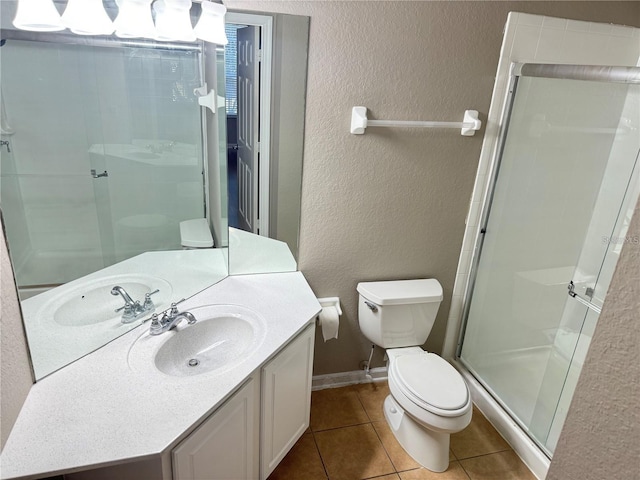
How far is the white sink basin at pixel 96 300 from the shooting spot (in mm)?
1472

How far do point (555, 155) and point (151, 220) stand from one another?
187 cm

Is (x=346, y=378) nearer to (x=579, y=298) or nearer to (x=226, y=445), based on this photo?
(x=226, y=445)

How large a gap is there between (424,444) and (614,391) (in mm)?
1692

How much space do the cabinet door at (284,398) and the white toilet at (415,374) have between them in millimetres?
482

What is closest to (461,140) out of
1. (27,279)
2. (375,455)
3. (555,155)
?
(555,155)

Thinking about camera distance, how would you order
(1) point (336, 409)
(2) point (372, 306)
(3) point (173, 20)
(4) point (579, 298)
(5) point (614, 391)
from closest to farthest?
(5) point (614, 391)
(3) point (173, 20)
(4) point (579, 298)
(2) point (372, 306)
(1) point (336, 409)

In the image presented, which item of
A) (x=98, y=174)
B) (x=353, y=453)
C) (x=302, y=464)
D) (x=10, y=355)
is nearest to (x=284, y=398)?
(x=302, y=464)

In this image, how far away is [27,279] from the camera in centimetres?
135

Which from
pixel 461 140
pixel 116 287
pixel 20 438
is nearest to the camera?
pixel 20 438

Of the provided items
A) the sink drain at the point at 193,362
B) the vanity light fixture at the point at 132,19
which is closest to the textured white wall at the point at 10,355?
the sink drain at the point at 193,362

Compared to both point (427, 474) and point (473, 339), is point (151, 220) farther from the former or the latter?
point (473, 339)

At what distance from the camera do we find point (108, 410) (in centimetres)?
132

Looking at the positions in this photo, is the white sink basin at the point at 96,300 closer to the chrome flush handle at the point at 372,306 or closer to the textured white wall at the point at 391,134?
the textured white wall at the point at 391,134

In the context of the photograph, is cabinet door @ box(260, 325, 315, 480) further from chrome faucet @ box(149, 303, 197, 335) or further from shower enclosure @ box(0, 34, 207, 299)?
shower enclosure @ box(0, 34, 207, 299)
